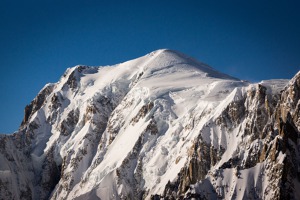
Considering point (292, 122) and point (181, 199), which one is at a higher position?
point (292, 122)

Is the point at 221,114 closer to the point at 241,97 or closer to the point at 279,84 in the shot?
the point at 241,97

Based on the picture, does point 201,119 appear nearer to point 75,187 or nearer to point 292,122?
point 292,122

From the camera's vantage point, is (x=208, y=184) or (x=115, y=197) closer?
(x=208, y=184)

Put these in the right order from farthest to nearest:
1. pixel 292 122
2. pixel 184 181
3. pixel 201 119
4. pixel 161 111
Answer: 1. pixel 161 111
2. pixel 201 119
3. pixel 184 181
4. pixel 292 122

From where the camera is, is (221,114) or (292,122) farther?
(221,114)

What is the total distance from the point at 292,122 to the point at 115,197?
63.3m

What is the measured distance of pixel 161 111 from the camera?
632 ft

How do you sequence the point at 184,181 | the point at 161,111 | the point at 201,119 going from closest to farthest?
the point at 184,181
the point at 201,119
the point at 161,111

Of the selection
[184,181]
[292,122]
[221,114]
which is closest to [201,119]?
[221,114]

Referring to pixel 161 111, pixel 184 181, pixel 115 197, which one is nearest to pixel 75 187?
pixel 115 197

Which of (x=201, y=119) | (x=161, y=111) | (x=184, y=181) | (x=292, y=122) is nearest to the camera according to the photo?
(x=292, y=122)

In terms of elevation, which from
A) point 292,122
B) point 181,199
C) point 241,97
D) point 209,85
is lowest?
point 181,199

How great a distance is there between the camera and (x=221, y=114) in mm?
164500

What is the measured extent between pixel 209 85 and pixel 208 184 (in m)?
60.8
